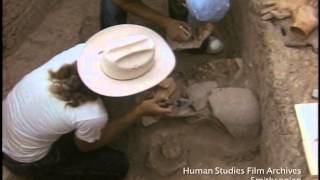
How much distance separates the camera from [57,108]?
251 centimetres

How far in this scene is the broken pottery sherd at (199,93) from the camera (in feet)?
10.0

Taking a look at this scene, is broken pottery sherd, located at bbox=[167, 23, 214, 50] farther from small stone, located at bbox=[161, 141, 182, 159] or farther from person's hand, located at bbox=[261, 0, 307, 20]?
small stone, located at bbox=[161, 141, 182, 159]

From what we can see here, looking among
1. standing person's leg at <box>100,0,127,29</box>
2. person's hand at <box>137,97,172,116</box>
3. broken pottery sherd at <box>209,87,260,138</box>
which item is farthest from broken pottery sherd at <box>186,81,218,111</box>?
standing person's leg at <box>100,0,127,29</box>

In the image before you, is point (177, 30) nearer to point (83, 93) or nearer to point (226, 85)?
point (226, 85)

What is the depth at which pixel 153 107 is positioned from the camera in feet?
8.87

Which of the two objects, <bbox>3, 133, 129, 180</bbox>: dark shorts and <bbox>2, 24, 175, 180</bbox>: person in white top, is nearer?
<bbox>2, 24, 175, 180</bbox>: person in white top

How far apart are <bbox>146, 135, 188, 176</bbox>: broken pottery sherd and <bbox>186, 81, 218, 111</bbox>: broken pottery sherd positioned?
7.2 inches

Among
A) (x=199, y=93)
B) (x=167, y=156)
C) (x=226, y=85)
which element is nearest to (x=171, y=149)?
(x=167, y=156)

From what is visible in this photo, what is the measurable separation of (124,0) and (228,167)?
2.86ft

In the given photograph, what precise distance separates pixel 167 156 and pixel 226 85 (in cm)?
42

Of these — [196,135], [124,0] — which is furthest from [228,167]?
[124,0]

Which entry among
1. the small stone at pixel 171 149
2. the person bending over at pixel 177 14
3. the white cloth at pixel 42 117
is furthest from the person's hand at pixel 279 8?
the white cloth at pixel 42 117

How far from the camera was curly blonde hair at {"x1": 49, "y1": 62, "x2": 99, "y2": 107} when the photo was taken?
8.27 ft

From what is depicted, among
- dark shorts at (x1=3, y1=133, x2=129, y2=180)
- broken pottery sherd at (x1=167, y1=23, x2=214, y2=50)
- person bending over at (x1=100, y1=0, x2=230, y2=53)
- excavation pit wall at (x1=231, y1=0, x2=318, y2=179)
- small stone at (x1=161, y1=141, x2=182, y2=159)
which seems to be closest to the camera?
excavation pit wall at (x1=231, y1=0, x2=318, y2=179)
